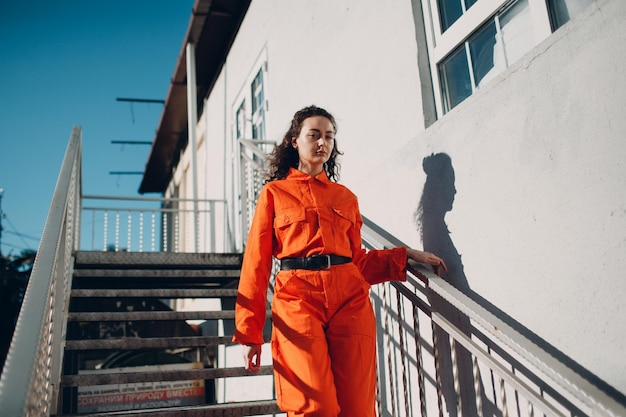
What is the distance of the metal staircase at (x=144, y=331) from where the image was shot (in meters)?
2.94

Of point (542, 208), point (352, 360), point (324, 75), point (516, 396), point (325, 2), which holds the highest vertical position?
point (325, 2)

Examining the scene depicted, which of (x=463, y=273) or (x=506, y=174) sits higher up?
(x=506, y=174)

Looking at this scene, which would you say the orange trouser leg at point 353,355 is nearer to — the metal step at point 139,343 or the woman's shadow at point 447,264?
the woman's shadow at point 447,264

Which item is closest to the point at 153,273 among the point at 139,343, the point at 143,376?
the point at 139,343

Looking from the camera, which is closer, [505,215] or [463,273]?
[505,215]

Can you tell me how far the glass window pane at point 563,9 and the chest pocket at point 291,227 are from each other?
130cm

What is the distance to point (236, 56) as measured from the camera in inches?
321

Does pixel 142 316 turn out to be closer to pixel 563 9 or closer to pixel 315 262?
pixel 315 262

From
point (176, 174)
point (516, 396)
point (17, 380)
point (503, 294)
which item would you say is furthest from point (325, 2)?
point (176, 174)

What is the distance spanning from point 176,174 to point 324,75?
34.9 feet

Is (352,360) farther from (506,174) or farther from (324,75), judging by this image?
(324,75)

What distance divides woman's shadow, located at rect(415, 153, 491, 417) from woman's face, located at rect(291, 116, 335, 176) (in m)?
0.54

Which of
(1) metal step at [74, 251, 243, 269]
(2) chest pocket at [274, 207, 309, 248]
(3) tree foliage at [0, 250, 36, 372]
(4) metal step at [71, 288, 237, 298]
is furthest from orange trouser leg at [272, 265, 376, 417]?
(3) tree foliage at [0, 250, 36, 372]

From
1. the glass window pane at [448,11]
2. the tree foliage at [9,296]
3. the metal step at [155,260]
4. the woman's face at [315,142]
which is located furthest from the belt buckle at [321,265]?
the tree foliage at [9,296]
